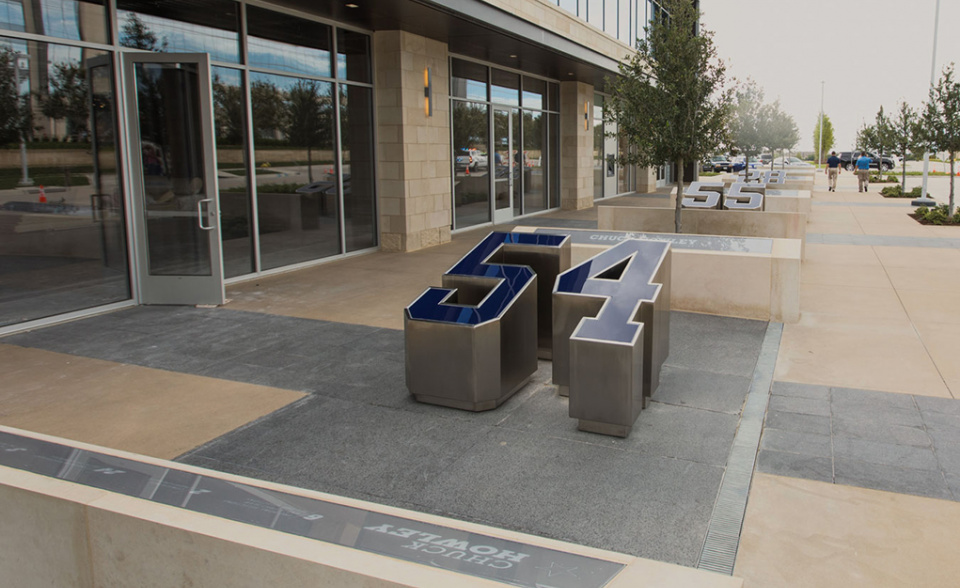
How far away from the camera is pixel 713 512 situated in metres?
4.17

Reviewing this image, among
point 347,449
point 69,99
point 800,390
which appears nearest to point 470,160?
point 69,99

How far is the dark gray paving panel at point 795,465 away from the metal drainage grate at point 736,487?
7cm

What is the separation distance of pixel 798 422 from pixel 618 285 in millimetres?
1656

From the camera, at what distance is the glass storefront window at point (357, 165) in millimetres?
13258

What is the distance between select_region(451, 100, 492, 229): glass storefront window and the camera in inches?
661

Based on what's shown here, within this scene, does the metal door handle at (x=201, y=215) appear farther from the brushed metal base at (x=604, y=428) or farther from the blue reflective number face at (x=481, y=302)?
the brushed metal base at (x=604, y=428)

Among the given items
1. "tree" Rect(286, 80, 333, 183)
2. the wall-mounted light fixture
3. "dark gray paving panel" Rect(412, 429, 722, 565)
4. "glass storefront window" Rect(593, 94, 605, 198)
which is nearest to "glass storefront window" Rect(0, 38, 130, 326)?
"tree" Rect(286, 80, 333, 183)

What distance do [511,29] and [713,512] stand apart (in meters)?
11.4

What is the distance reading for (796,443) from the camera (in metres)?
→ 5.11

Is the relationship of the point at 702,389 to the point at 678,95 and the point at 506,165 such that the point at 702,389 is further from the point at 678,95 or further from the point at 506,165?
the point at 506,165

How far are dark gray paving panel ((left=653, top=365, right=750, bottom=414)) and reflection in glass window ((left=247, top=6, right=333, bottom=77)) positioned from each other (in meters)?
7.91

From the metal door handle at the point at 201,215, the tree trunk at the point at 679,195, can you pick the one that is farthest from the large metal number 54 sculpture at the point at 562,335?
the tree trunk at the point at 679,195

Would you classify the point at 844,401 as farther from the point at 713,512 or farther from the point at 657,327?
the point at 713,512

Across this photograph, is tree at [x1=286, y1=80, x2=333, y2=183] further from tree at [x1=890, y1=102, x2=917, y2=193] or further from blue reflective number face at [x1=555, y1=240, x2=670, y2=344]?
tree at [x1=890, y1=102, x2=917, y2=193]
